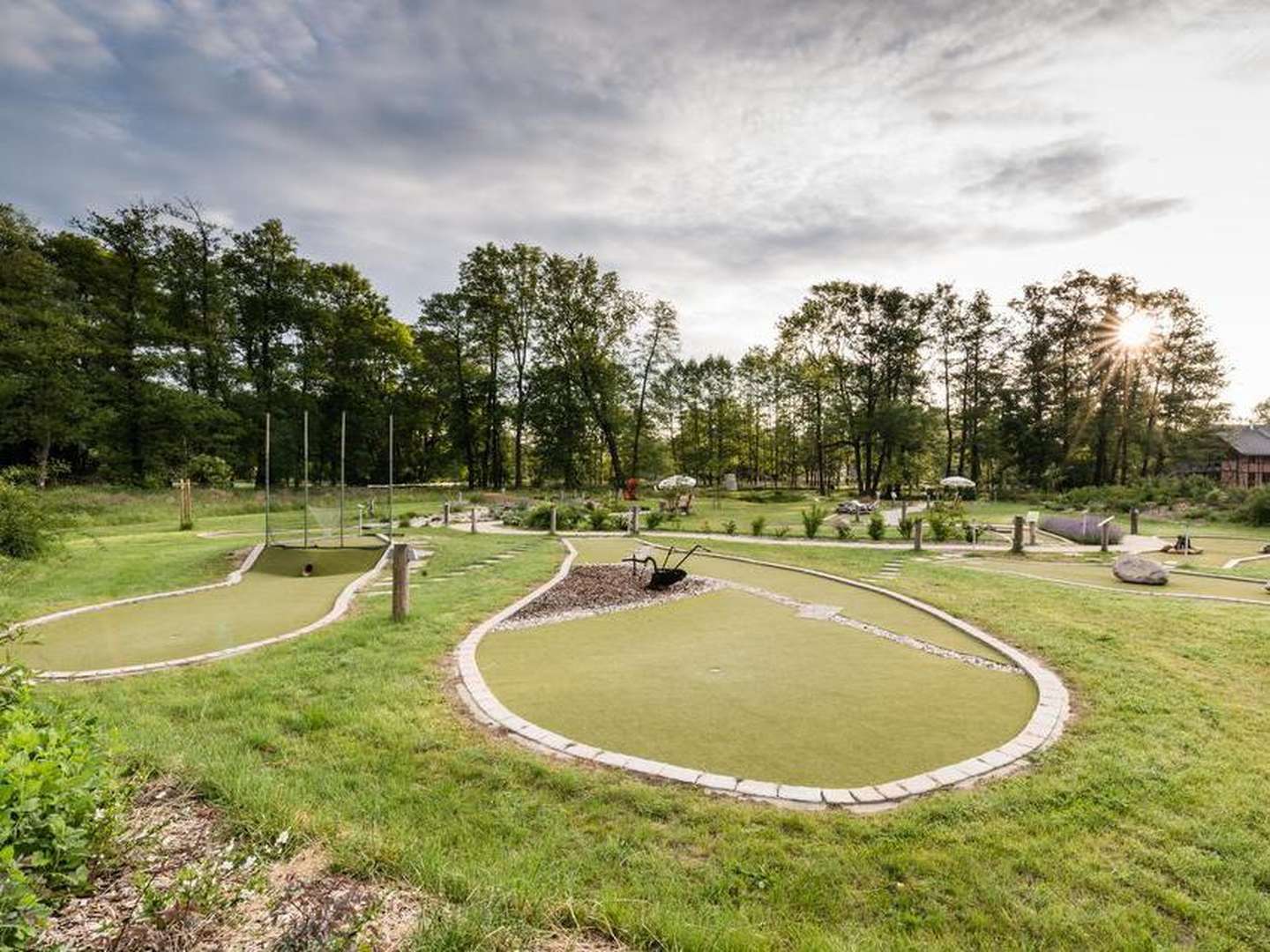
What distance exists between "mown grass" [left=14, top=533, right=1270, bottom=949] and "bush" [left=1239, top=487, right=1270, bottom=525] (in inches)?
802

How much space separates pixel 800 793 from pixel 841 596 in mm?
5334

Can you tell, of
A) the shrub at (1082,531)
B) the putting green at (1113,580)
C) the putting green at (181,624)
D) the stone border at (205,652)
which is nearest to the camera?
the stone border at (205,652)

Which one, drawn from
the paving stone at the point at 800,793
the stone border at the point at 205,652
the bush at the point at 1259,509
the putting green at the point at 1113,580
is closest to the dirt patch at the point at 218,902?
the stone border at the point at 205,652

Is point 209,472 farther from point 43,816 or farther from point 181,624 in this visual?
point 43,816

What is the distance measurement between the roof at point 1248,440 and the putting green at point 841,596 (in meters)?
39.4

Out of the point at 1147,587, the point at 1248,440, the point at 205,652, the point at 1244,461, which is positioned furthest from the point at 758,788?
the point at 1248,440

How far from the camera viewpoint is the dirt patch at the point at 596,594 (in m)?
7.07

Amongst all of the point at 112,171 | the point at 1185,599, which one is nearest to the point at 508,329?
the point at 112,171

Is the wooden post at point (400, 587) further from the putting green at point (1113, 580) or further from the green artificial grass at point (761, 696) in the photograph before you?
the putting green at point (1113, 580)

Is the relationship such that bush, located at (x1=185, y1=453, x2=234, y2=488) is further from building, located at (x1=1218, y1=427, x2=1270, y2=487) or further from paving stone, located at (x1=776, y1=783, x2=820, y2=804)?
building, located at (x1=1218, y1=427, x2=1270, y2=487)

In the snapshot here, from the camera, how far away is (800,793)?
3.08 metres

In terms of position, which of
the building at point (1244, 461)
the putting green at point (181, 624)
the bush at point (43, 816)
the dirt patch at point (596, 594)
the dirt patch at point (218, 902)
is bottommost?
the putting green at point (181, 624)

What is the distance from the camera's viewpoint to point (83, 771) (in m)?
1.99

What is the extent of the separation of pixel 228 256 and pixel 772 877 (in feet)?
110
